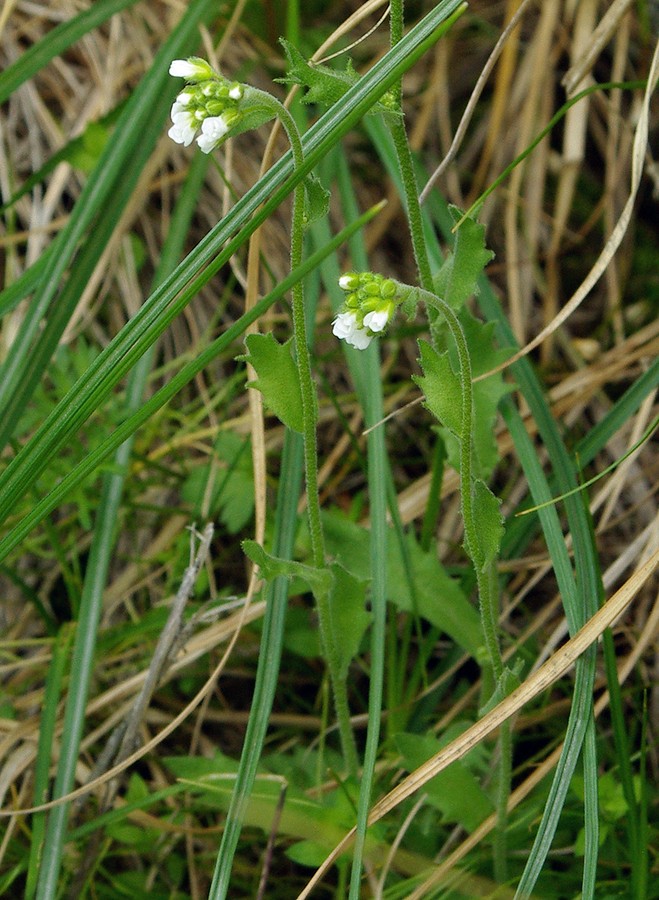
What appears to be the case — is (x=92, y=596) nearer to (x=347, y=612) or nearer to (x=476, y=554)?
(x=347, y=612)

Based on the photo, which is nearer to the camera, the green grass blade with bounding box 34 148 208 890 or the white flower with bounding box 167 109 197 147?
the white flower with bounding box 167 109 197 147

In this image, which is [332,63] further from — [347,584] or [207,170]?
[347,584]

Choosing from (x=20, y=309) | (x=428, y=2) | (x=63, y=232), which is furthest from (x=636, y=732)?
(x=428, y=2)

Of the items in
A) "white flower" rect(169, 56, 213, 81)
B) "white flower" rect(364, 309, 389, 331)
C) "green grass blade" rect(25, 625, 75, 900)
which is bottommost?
"green grass blade" rect(25, 625, 75, 900)

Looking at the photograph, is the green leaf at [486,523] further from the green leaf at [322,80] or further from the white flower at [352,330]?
the green leaf at [322,80]

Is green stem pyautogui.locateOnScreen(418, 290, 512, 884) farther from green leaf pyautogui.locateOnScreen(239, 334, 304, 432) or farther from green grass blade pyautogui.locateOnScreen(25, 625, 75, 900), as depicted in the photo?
green grass blade pyautogui.locateOnScreen(25, 625, 75, 900)

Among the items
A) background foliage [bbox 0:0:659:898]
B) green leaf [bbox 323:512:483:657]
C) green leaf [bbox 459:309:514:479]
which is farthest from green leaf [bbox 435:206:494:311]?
green leaf [bbox 323:512:483:657]

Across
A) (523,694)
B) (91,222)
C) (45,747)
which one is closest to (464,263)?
(523,694)

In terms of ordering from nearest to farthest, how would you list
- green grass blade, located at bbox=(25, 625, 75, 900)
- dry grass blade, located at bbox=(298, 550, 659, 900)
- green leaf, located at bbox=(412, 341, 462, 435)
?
green leaf, located at bbox=(412, 341, 462, 435)
dry grass blade, located at bbox=(298, 550, 659, 900)
green grass blade, located at bbox=(25, 625, 75, 900)
